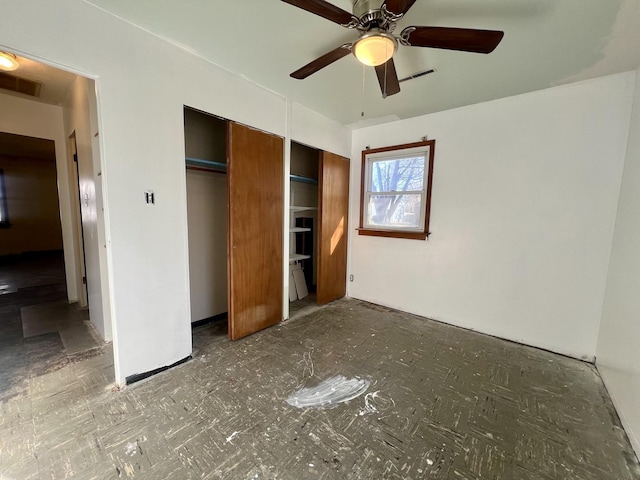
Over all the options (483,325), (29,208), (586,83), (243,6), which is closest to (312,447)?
(483,325)

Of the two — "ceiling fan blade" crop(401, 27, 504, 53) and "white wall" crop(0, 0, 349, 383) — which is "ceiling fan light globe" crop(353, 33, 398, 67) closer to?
"ceiling fan blade" crop(401, 27, 504, 53)

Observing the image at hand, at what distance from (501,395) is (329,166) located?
9.91ft

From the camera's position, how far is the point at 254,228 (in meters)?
2.73

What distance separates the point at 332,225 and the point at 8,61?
134 inches

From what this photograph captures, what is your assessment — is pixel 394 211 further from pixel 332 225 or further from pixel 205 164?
pixel 205 164

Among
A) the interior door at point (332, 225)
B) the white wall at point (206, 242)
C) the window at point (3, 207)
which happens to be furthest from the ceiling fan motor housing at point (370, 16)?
the window at point (3, 207)

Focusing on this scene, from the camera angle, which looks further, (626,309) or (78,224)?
(78,224)

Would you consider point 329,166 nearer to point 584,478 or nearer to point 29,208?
point 584,478

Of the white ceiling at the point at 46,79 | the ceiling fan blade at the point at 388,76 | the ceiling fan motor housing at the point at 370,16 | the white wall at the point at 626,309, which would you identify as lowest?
the white wall at the point at 626,309

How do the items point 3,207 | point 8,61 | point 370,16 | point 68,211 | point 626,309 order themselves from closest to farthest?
point 370,16, point 626,309, point 8,61, point 68,211, point 3,207

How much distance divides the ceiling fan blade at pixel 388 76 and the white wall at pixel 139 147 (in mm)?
1391

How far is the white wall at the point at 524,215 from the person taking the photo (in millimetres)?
2350

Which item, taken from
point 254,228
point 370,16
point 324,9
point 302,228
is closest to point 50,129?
point 254,228

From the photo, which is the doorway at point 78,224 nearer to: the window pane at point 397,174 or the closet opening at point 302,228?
the closet opening at point 302,228
